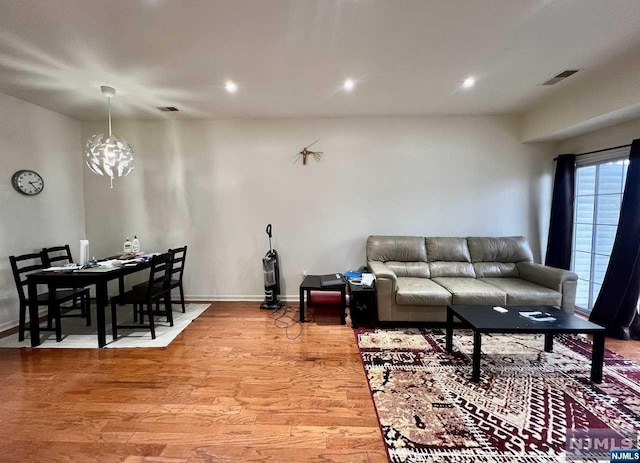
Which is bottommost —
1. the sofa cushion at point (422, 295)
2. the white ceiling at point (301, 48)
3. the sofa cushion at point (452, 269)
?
the sofa cushion at point (422, 295)

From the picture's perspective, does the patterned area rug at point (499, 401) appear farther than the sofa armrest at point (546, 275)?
No

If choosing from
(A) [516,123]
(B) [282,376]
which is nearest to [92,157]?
(B) [282,376]

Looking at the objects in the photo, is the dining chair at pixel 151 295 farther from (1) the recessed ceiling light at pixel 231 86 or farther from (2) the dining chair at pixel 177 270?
(1) the recessed ceiling light at pixel 231 86

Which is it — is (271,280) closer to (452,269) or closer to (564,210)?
(452,269)

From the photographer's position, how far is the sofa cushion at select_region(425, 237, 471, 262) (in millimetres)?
3842

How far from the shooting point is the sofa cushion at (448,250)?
384 cm

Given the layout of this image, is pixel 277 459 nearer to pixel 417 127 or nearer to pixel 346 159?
pixel 346 159

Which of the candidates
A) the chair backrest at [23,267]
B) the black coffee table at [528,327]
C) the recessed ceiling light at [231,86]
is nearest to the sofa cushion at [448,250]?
the black coffee table at [528,327]

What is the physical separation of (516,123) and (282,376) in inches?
179

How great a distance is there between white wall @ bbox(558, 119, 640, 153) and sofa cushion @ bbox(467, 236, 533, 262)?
1.37 metres

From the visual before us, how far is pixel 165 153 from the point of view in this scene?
13.8 feet

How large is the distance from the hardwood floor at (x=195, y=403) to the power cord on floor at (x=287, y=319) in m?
0.19

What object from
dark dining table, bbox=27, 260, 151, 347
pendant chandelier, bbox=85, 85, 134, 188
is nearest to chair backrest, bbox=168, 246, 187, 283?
dark dining table, bbox=27, 260, 151, 347

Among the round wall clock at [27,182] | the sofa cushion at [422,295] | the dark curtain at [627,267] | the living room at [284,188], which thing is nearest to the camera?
the living room at [284,188]
